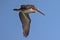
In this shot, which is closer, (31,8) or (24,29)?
(31,8)

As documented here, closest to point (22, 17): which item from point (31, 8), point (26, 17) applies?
point (26, 17)

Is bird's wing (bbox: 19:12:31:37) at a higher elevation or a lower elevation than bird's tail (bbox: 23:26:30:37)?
higher

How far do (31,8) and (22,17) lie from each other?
14 centimetres

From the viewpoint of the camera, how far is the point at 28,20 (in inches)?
39.8

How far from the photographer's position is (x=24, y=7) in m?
0.83

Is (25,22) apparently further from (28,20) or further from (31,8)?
(31,8)

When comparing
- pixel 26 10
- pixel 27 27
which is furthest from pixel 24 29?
pixel 26 10

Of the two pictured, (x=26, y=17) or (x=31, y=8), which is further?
(x=26, y=17)

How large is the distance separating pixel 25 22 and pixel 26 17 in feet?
0.09

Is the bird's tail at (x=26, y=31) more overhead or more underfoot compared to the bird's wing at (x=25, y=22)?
more underfoot

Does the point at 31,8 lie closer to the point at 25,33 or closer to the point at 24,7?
the point at 24,7

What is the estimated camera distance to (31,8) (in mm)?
849

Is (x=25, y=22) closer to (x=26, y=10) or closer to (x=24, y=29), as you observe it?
(x=24, y=29)

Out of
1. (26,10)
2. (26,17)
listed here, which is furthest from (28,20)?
(26,10)
